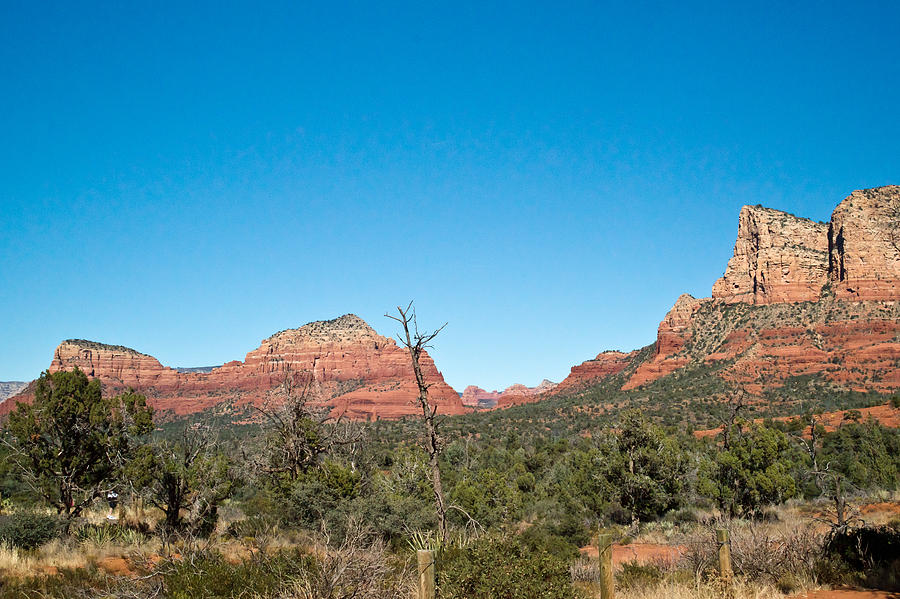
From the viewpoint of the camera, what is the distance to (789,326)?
79938 millimetres

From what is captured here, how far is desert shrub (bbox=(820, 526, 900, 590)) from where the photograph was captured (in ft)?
37.1

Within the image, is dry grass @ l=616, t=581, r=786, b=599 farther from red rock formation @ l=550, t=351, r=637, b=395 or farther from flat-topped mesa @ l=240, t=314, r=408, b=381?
flat-topped mesa @ l=240, t=314, r=408, b=381

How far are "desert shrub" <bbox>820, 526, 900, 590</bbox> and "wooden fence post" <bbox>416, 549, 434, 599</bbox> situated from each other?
9.03 meters

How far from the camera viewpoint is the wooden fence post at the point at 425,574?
22.5 ft

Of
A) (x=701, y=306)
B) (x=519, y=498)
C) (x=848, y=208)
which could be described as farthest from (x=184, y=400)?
(x=848, y=208)

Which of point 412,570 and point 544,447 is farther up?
point 412,570

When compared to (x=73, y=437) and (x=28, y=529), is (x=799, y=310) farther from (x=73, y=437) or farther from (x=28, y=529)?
(x=28, y=529)

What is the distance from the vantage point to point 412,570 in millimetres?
8508

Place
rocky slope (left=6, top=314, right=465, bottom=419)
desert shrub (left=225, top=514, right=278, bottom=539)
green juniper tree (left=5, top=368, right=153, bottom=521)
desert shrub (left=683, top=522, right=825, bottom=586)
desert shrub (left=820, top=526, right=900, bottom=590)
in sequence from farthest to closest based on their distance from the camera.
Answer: rocky slope (left=6, top=314, right=465, bottom=419)
desert shrub (left=225, top=514, right=278, bottom=539)
green juniper tree (left=5, top=368, right=153, bottom=521)
desert shrub (left=683, top=522, right=825, bottom=586)
desert shrub (left=820, top=526, right=900, bottom=590)

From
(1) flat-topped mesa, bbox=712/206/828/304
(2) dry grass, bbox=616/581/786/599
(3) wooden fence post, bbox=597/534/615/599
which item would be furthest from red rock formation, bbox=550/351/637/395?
(3) wooden fence post, bbox=597/534/615/599

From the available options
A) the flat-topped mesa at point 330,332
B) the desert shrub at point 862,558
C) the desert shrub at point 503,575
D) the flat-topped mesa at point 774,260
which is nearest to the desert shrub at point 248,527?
the desert shrub at point 503,575

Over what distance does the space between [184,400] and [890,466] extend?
129 meters

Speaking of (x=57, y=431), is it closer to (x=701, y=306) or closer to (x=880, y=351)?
(x=880, y=351)

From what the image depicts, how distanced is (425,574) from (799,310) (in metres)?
90.0
